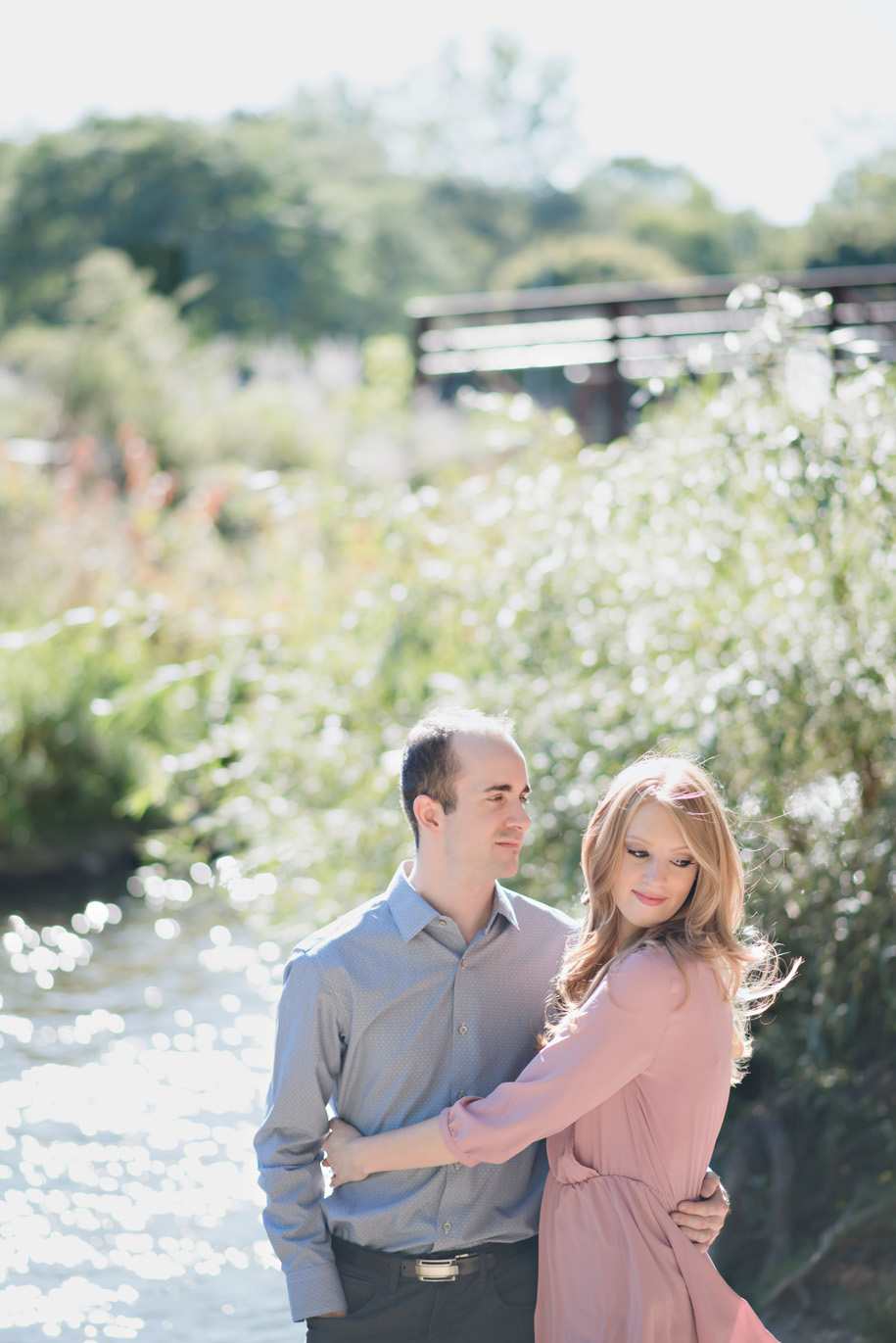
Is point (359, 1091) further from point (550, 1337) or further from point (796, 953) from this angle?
point (796, 953)

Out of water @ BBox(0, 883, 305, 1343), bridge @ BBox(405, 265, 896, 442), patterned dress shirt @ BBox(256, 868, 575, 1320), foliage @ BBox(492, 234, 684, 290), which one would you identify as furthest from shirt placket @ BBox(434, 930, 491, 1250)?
foliage @ BBox(492, 234, 684, 290)

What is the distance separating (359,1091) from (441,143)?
238ft

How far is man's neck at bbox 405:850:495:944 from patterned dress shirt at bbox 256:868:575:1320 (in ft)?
0.08

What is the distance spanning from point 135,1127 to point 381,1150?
142 inches

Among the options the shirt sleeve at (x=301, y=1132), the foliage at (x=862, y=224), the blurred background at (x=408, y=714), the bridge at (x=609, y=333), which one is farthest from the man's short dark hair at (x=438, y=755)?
the foliage at (x=862, y=224)

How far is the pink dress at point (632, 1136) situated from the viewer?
1.88 m

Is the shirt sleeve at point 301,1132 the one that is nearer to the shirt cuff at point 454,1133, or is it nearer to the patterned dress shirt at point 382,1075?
the patterned dress shirt at point 382,1075

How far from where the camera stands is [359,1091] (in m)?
2.10

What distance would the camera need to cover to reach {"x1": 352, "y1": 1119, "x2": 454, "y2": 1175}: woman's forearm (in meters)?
1.95

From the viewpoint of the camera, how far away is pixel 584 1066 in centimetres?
187

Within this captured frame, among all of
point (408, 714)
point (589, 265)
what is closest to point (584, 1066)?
point (408, 714)

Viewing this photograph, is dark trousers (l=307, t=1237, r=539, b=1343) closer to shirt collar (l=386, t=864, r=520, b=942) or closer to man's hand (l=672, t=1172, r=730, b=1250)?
man's hand (l=672, t=1172, r=730, b=1250)

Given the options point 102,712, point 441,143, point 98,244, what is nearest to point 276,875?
point 102,712

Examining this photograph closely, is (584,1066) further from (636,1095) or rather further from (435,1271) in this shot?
(435,1271)
